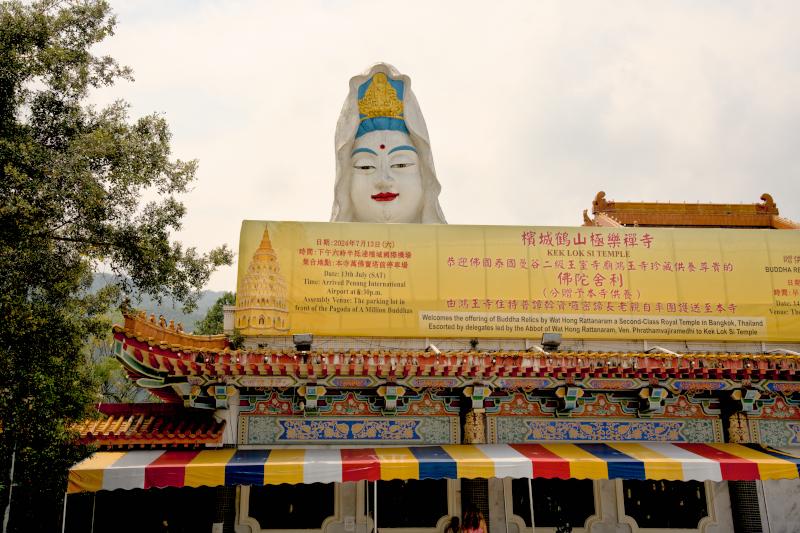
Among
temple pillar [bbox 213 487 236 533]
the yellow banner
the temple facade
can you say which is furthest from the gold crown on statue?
temple pillar [bbox 213 487 236 533]

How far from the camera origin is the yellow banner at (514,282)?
42.9ft

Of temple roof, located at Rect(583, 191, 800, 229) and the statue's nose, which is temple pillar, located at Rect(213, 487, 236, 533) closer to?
the statue's nose

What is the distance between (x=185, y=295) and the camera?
11742 millimetres

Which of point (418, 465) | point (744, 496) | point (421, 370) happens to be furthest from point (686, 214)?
point (418, 465)

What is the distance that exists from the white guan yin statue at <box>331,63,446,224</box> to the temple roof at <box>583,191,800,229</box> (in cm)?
1128

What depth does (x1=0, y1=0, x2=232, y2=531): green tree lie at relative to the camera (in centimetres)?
850

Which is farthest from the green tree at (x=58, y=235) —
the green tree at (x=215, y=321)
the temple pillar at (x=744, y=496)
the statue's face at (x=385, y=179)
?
the green tree at (x=215, y=321)

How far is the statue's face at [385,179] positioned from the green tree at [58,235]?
14.5ft

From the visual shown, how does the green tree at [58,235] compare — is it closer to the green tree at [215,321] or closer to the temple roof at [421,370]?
the temple roof at [421,370]

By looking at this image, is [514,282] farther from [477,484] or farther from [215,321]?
[215,321]

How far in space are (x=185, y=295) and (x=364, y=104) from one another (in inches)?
258

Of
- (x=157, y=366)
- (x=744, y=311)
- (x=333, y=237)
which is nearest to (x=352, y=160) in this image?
(x=333, y=237)

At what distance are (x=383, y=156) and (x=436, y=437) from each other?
682 centimetres

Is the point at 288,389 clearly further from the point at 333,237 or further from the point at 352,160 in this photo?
the point at 352,160
